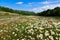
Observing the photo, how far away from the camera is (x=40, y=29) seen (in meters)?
23.5

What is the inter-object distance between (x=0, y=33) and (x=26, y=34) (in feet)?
10.5

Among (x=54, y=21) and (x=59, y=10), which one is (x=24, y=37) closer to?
(x=54, y=21)

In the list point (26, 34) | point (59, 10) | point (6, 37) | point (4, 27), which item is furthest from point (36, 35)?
point (59, 10)

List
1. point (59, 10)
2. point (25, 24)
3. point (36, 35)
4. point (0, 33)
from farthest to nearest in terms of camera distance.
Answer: point (59, 10), point (25, 24), point (0, 33), point (36, 35)

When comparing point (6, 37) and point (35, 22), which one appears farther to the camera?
point (35, 22)

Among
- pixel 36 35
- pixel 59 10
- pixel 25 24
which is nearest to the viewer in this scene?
pixel 36 35

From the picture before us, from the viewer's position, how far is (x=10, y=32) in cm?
2403

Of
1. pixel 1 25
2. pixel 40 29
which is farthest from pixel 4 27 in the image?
pixel 40 29

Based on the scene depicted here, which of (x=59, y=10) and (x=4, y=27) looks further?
(x=59, y=10)

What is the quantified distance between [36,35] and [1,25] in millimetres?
5759

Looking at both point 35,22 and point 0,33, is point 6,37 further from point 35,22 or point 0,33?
point 35,22

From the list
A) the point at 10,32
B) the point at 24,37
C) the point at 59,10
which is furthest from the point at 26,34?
the point at 59,10

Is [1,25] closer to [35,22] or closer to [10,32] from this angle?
[10,32]

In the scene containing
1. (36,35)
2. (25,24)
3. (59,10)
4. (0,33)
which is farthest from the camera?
(59,10)
